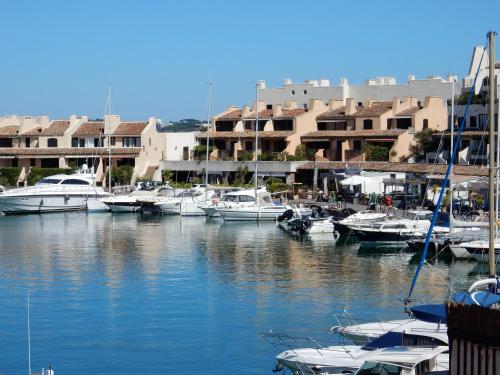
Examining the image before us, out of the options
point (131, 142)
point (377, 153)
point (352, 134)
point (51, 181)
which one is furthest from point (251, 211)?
point (131, 142)

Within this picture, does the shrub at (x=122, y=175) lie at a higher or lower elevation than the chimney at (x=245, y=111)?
lower

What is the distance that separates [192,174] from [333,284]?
189 feet

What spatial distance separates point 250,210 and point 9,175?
A: 117 feet

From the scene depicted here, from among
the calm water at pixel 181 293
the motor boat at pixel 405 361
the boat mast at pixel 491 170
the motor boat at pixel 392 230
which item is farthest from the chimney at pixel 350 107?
the motor boat at pixel 405 361

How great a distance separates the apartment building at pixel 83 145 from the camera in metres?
102

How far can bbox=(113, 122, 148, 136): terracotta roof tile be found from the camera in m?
104

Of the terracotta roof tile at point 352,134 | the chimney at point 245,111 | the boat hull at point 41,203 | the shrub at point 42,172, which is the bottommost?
the boat hull at point 41,203

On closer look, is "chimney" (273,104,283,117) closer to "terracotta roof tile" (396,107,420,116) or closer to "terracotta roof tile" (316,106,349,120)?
"terracotta roof tile" (316,106,349,120)

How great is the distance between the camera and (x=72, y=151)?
102625 millimetres

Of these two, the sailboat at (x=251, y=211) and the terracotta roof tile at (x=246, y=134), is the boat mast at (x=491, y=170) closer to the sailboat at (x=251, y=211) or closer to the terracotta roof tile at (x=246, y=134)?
the sailboat at (x=251, y=211)

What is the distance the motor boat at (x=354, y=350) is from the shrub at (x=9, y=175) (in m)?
79.6

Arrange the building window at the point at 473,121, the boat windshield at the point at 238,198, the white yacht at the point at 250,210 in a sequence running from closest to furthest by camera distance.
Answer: the white yacht at the point at 250,210
the boat windshield at the point at 238,198
the building window at the point at 473,121

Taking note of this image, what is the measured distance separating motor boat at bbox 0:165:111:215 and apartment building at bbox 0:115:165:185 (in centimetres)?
1330

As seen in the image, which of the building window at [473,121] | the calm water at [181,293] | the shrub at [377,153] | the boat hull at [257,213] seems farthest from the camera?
the shrub at [377,153]
